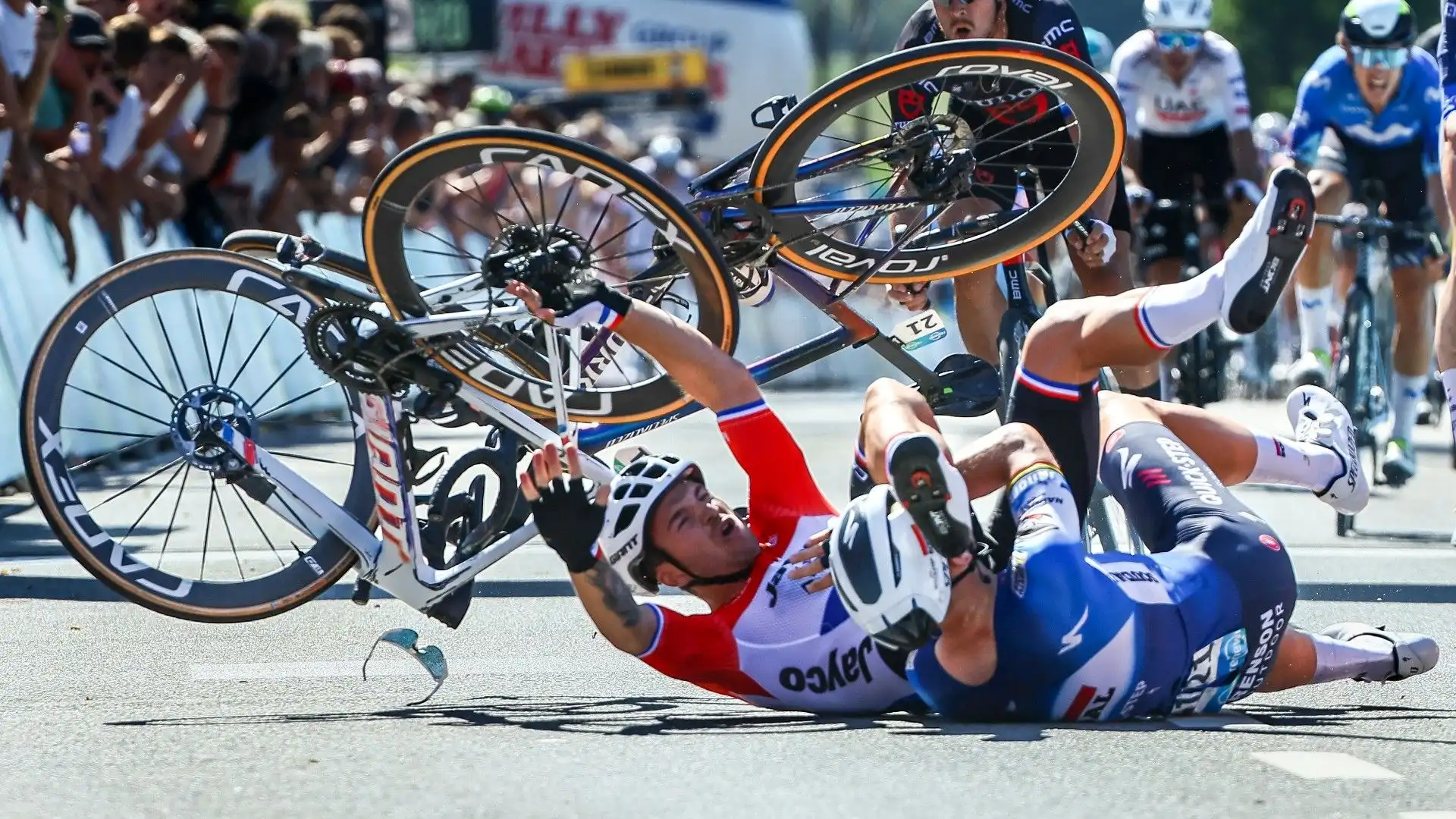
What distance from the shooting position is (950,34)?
728cm

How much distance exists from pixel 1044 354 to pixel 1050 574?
773 millimetres

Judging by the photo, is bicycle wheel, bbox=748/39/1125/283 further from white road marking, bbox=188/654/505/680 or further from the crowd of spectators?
the crowd of spectators

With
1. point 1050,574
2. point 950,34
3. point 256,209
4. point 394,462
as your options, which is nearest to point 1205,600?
point 1050,574

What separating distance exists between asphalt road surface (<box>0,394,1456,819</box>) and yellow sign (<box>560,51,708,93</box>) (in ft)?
119

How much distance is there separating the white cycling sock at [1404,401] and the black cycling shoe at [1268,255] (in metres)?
4.99

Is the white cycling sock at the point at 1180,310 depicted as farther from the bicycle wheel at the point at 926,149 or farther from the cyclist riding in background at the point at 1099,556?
the bicycle wheel at the point at 926,149

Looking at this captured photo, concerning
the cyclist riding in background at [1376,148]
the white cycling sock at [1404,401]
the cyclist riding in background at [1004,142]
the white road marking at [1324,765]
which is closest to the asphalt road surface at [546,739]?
the white road marking at [1324,765]

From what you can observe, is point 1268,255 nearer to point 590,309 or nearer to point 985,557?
point 985,557

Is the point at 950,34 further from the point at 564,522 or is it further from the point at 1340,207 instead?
the point at 1340,207

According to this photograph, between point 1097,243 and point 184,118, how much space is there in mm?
7277

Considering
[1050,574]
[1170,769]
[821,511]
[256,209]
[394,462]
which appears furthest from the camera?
[256,209]

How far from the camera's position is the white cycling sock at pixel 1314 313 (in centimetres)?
1088

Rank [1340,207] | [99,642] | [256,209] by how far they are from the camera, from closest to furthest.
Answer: [99,642], [1340,207], [256,209]

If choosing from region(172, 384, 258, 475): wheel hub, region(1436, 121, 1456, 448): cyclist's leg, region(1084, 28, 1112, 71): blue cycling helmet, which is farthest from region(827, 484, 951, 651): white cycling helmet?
region(1084, 28, 1112, 71): blue cycling helmet
